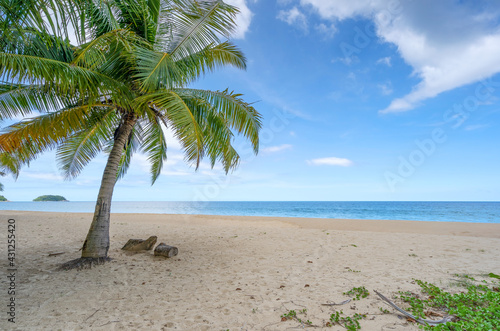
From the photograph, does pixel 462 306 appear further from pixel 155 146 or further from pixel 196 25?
pixel 155 146

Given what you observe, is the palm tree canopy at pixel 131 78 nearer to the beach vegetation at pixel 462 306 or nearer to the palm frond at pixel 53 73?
the palm frond at pixel 53 73

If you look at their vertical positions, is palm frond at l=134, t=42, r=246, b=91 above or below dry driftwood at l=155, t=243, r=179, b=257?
above

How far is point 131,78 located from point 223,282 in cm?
465

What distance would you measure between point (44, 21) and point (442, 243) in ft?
37.7

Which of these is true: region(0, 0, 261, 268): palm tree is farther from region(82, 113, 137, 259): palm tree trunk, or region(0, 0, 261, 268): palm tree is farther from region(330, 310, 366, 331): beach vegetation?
region(330, 310, 366, 331): beach vegetation

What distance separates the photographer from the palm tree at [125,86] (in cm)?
414

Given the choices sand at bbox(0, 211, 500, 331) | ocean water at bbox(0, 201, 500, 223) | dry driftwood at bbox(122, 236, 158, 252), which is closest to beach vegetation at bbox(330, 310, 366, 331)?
sand at bbox(0, 211, 500, 331)

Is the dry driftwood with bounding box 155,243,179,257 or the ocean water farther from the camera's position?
the ocean water

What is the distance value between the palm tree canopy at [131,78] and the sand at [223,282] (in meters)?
2.49

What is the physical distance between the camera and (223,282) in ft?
15.3

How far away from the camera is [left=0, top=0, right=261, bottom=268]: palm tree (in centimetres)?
414

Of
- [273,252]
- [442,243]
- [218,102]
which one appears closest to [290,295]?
[273,252]

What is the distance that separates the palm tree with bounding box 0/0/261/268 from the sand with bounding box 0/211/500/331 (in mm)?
1104

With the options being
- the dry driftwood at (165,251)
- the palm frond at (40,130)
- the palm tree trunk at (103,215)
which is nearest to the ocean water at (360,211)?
the dry driftwood at (165,251)
